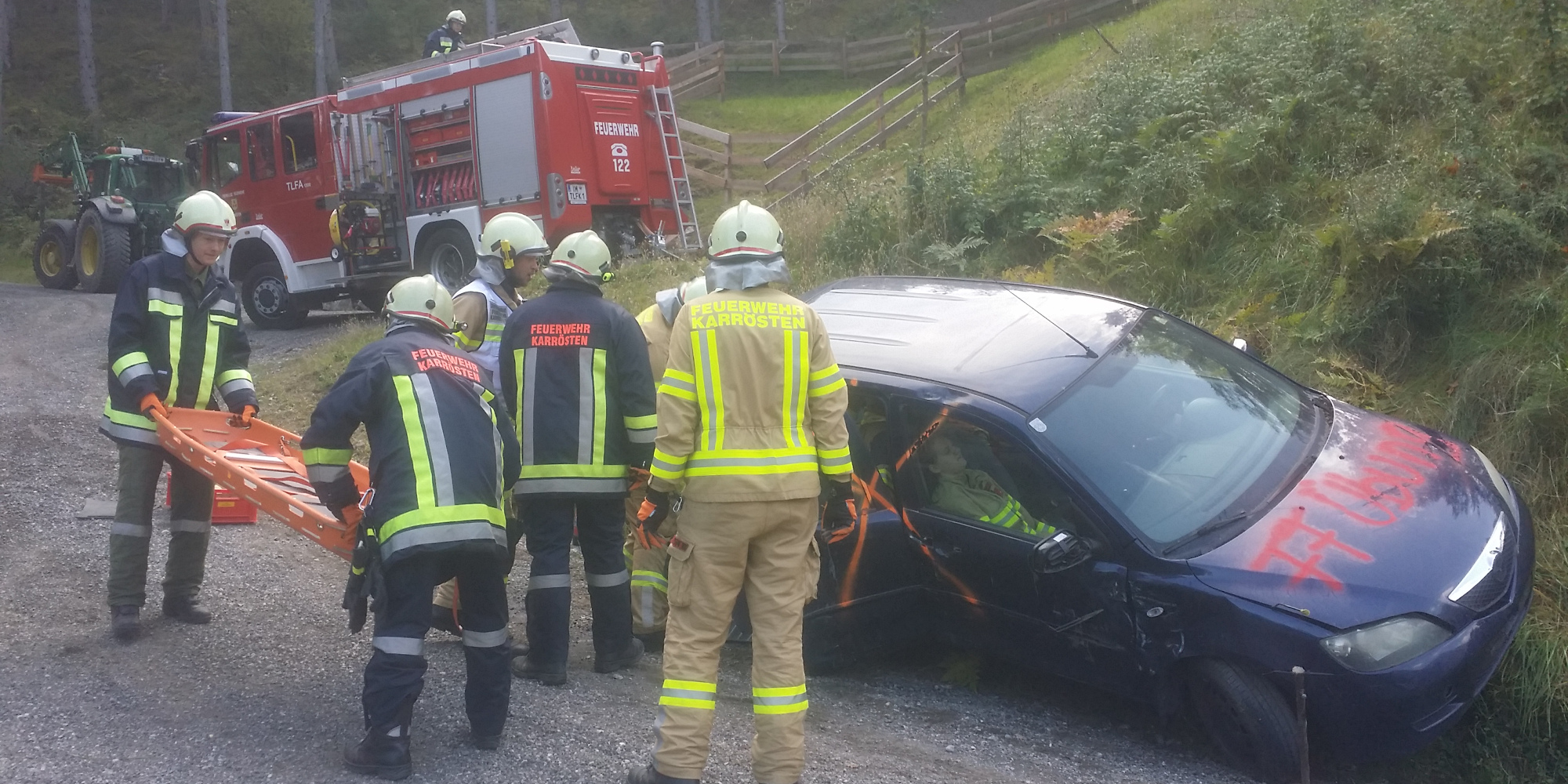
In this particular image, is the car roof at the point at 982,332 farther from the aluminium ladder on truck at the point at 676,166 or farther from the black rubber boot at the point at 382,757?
the aluminium ladder on truck at the point at 676,166

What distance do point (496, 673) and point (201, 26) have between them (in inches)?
1472

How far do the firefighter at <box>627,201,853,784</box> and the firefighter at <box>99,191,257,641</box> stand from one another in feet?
8.12

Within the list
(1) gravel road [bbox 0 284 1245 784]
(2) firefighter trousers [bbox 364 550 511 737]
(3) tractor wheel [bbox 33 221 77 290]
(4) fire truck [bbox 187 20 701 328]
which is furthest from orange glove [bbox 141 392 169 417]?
(3) tractor wheel [bbox 33 221 77 290]

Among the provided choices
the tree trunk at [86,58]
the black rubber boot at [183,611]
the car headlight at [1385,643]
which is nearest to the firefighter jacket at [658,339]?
the black rubber boot at [183,611]

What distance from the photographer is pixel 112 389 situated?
16.3 feet

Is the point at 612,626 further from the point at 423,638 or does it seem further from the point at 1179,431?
the point at 1179,431

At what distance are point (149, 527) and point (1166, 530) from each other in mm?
4285

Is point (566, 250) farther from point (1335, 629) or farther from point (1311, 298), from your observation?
point (1311, 298)

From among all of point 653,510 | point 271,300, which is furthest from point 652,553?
point 271,300

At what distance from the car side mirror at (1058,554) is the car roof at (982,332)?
0.57 metres

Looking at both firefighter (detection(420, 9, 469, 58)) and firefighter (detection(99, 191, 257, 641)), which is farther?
firefighter (detection(420, 9, 469, 58))

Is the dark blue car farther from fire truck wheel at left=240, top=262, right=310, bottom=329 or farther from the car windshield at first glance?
fire truck wheel at left=240, top=262, right=310, bottom=329

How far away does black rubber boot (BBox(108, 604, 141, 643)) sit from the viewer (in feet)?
16.2

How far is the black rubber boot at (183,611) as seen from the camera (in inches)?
205
